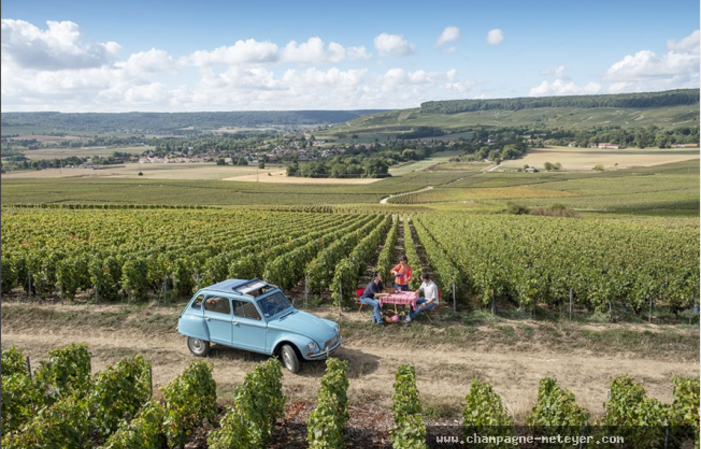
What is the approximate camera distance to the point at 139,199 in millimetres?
93312

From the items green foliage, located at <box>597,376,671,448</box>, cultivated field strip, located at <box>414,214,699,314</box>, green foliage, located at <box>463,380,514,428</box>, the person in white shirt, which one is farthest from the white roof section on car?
green foliage, located at <box>597,376,671,448</box>

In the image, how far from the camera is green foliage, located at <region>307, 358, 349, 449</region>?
25.2 feet

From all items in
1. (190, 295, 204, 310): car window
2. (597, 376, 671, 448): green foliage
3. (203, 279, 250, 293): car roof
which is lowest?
(597, 376, 671, 448): green foliage

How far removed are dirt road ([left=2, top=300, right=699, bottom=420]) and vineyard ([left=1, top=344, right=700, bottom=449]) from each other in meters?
1.60

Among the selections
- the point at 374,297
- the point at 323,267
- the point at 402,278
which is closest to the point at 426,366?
the point at 374,297

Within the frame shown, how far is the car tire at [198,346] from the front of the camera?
1311cm

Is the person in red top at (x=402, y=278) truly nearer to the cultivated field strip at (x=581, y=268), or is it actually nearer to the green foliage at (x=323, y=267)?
the cultivated field strip at (x=581, y=268)

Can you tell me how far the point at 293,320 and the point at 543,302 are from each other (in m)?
11.4

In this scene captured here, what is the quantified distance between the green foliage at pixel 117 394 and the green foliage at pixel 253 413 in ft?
7.60

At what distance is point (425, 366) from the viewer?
1277cm

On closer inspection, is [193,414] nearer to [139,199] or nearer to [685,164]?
[139,199]

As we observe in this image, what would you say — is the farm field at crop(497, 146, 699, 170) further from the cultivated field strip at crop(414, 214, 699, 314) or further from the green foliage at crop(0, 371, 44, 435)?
the green foliage at crop(0, 371, 44, 435)

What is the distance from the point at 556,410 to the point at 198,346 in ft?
31.2

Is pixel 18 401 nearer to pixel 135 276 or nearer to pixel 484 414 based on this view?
pixel 484 414
